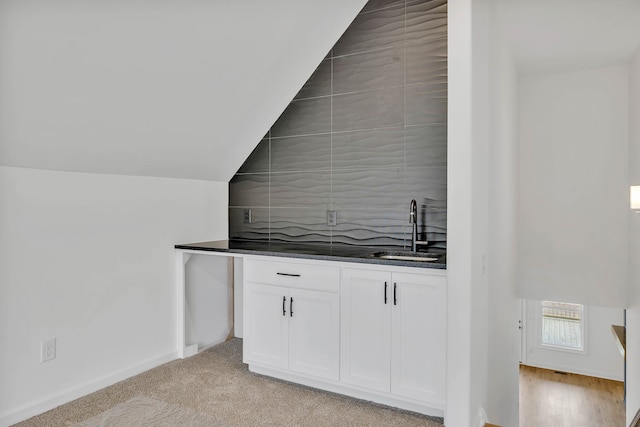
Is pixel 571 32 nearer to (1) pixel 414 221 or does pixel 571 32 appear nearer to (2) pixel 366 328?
(1) pixel 414 221

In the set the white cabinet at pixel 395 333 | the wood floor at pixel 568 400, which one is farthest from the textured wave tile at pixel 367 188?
the wood floor at pixel 568 400

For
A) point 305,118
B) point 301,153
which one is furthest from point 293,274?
point 305,118

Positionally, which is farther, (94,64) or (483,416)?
(483,416)

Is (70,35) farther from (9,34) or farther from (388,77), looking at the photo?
(388,77)

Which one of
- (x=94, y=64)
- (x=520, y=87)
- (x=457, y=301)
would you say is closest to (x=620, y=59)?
(x=520, y=87)

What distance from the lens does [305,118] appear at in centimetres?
349

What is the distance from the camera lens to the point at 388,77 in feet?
10.3

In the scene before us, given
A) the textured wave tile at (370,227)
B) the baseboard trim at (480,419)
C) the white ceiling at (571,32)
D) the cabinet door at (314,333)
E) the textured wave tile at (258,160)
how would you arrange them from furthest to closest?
the textured wave tile at (258,160) < the textured wave tile at (370,227) < the white ceiling at (571,32) < the cabinet door at (314,333) < the baseboard trim at (480,419)

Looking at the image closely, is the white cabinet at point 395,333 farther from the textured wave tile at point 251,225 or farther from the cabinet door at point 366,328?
the textured wave tile at point 251,225

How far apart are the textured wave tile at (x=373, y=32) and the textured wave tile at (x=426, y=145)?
656mm

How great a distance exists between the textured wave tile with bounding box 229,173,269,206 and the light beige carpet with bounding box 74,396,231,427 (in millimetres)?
1732

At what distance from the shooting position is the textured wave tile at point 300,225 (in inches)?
134

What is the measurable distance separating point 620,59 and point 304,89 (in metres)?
2.81

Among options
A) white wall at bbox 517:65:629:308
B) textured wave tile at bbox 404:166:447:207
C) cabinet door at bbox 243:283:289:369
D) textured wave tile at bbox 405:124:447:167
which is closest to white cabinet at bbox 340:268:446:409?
cabinet door at bbox 243:283:289:369
